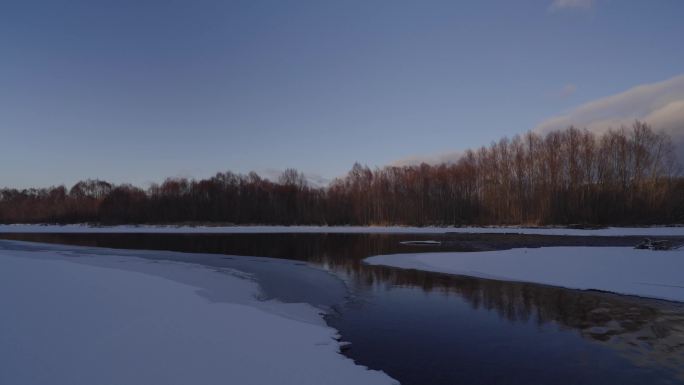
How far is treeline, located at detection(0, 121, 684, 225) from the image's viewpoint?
49625mm

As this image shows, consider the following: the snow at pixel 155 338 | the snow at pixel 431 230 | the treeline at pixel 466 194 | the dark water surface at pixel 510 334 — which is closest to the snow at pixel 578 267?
the dark water surface at pixel 510 334

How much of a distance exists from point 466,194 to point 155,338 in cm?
6231

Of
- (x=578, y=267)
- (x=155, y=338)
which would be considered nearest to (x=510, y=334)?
(x=155, y=338)

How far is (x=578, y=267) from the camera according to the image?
17250 millimetres

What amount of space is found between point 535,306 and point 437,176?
193ft

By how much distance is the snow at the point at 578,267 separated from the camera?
14.0m

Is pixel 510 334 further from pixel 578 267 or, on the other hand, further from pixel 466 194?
pixel 466 194

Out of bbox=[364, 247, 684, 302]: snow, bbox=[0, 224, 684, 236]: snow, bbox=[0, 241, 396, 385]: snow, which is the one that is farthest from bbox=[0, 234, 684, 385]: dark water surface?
bbox=[0, 224, 684, 236]: snow

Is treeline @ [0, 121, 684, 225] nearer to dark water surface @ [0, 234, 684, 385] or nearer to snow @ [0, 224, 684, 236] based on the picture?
snow @ [0, 224, 684, 236]

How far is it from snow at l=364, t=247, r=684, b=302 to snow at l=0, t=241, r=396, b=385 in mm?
10116

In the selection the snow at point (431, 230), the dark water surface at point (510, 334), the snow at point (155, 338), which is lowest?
the dark water surface at point (510, 334)

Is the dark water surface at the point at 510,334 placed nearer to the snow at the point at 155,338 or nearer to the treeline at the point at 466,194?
the snow at the point at 155,338

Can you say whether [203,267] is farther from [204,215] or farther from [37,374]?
[204,215]

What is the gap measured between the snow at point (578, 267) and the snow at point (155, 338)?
10116 millimetres
